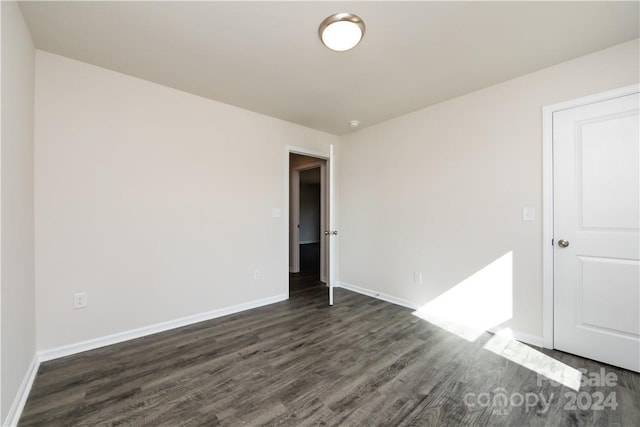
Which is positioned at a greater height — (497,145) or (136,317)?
(497,145)

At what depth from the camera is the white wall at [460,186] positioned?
2373mm

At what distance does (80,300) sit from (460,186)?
3.78 m

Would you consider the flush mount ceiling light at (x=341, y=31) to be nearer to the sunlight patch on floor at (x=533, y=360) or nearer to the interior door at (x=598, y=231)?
the interior door at (x=598, y=231)

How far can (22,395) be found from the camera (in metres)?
1.64

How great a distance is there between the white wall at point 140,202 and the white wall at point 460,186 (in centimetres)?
144

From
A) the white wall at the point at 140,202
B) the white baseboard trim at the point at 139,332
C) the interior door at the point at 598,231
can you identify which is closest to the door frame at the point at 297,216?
the white wall at the point at 140,202

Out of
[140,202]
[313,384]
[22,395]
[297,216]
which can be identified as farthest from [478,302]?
[22,395]

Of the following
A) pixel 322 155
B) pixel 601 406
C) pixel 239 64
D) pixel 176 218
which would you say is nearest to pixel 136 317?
pixel 176 218

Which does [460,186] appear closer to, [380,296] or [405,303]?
[405,303]

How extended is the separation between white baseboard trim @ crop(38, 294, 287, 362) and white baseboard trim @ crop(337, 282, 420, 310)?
128 centimetres

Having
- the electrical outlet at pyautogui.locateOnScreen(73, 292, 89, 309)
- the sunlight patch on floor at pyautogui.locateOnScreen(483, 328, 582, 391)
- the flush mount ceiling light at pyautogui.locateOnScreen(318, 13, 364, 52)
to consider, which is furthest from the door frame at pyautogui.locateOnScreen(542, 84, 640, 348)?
the electrical outlet at pyautogui.locateOnScreen(73, 292, 89, 309)

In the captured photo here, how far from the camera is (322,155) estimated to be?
4062 mm

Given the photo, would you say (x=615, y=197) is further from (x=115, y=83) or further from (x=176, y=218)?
(x=115, y=83)

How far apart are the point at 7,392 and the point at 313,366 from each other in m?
1.78
